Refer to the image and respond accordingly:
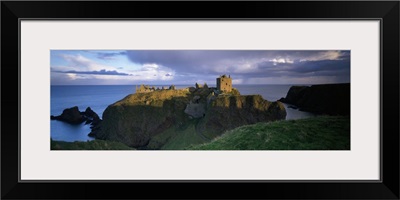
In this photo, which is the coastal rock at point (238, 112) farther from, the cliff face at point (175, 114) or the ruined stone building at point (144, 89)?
the ruined stone building at point (144, 89)

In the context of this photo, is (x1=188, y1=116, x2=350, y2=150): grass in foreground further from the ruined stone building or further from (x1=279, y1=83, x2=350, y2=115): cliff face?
the ruined stone building

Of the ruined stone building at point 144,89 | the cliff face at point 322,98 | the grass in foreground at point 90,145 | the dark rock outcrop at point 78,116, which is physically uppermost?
the ruined stone building at point 144,89

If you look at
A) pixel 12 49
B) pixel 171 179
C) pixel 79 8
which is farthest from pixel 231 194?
pixel 12 49

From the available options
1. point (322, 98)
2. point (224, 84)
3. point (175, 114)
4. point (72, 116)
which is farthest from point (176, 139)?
point (322, 98)

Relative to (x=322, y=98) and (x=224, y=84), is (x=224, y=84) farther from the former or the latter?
(x=322, y=98)

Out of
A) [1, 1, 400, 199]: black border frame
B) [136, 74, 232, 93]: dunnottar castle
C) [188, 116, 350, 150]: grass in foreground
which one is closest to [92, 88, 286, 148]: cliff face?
[136, 74, 232, 93]: dunnottar castle

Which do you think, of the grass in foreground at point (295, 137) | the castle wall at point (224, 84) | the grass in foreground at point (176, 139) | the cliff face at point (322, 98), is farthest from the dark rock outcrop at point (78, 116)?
the cliff face at point (322, 98)
